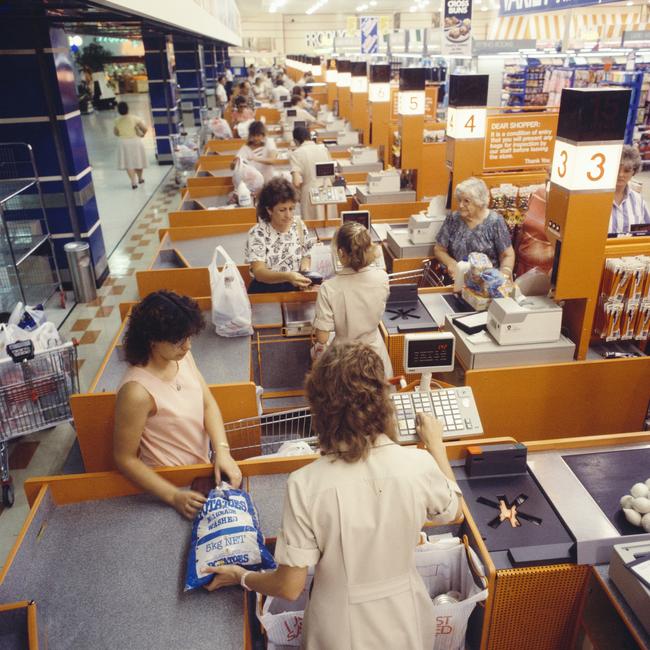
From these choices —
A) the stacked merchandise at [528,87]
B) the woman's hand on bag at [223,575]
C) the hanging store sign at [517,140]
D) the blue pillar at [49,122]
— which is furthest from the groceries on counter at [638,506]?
the stacked merchandise at [528,87]

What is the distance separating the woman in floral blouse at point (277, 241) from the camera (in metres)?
4.31

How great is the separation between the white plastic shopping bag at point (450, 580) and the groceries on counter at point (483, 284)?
196cm

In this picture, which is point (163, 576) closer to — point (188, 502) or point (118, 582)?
point (118, 582)

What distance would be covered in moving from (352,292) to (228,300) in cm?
111

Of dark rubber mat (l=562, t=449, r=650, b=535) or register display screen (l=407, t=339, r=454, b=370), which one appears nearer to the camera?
dark rubber mat (l=562, t=449, r=650, b=535)

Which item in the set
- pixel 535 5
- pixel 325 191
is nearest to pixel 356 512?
pixel 325 191

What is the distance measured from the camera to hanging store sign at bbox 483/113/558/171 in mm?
7020

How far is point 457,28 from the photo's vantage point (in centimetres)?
1029

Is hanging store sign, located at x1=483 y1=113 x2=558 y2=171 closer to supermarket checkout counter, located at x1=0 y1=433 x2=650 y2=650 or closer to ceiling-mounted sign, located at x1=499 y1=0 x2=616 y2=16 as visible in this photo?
ceiling-mounted sign, located at x1=499 y1=0 x2=616 y2=16

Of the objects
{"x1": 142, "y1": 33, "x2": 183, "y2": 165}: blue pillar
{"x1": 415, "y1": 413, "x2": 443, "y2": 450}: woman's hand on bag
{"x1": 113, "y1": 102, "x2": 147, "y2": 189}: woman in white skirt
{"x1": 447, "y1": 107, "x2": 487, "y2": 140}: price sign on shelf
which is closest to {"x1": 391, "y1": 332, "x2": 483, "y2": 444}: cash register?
{"x1": 415, "y1": 413, "x2": 443, "y2": 450}: woman's hand on bag

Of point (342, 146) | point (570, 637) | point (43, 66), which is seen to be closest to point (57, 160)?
point (43, 66)

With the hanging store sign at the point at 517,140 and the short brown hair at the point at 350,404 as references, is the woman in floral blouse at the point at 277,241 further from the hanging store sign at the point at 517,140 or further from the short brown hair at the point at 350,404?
the hanging store sign at the point at 517,140

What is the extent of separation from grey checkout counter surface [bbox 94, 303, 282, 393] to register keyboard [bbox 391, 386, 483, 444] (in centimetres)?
134

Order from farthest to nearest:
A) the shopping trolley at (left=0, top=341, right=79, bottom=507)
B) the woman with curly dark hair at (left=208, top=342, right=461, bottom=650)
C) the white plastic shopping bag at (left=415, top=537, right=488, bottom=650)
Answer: the shopping trolley at (left=0, top=341, right=79, bottom=507)
the white plastic shopping bag at (left=415, top=537, right=488, bottom=650)
the woman with curly dark hair at (left=208, top=342, right=461, bottom=650)
